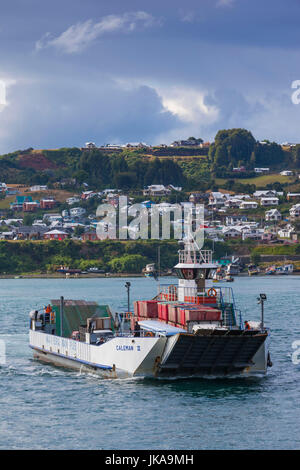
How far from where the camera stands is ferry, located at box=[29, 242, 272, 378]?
140 ft

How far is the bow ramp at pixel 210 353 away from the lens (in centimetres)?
4216

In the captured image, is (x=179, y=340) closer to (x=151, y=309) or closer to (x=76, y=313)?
(x=151, y=309)

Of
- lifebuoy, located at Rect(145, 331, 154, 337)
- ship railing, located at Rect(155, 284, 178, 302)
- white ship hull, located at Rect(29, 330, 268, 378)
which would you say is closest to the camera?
white ship hull, located at Rect(29, 330, 268, 378)

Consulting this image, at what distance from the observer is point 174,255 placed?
197875 millimetres

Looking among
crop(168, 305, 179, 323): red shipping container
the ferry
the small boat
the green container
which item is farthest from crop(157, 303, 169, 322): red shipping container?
the small boat

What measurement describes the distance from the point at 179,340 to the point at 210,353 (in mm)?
2185

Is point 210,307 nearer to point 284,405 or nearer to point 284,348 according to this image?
point 284,405

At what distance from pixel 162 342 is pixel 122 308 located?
5105 centimetres

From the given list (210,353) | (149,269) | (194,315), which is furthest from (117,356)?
(149,269)

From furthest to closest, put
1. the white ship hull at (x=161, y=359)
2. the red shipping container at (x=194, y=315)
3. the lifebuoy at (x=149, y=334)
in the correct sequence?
the lifebuoy at (x=149, y=334) < the red shipping container at (x=194, y=315) < the white ship hull at (x=161, y=359)

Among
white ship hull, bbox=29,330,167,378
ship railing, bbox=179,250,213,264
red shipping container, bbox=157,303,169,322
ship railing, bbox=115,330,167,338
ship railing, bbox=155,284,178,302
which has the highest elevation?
ship railing, bbox=179,250,213,264

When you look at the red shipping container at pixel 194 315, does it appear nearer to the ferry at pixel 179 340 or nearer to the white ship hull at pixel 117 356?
the ferry at pixel 179 340

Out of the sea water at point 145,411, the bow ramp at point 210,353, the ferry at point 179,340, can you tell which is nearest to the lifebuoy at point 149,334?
the ferry at point 179,340

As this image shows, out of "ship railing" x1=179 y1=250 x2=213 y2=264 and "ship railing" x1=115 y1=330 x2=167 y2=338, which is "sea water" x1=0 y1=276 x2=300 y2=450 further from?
"ship railing" x1=179 y1=250 x2=213 y2=264
